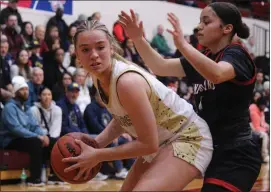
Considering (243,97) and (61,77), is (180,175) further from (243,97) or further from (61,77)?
(61,77)

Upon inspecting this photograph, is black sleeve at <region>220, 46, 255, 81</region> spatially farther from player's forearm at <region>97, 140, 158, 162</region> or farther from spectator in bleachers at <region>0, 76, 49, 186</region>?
spectator in bleachers at <region>0, 76, 49, 186</region>

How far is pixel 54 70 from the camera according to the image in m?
8.56

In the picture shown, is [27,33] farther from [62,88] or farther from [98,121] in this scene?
[98,121]

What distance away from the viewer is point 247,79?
271 cm

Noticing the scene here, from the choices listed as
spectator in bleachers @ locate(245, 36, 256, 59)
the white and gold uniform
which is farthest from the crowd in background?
spectator in bleachers @ locate(245, 36, 256, 59)

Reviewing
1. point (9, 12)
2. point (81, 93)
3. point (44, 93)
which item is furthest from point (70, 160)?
point (9, 12)

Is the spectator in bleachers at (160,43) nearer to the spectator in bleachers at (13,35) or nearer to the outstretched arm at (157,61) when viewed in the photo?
the spectator in bleachers at (13,35)

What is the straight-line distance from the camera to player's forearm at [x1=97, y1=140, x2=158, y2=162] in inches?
98.5

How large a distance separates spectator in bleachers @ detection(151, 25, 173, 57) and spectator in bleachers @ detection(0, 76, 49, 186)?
583 centimetres

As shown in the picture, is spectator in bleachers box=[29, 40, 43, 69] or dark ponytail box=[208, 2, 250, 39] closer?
dark ponytail box=[208, 2, 250, 39]

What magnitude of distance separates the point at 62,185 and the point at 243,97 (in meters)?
4.51

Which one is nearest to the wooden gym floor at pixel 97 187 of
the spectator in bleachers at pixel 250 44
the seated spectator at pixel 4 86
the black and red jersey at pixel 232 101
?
the seated spectator at pixel 4 86

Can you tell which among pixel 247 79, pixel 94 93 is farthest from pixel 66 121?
pixel 247 79

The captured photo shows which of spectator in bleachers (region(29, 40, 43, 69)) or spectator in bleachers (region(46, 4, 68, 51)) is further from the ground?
spectator in bleachers (region(46, 4, 68, 51))
